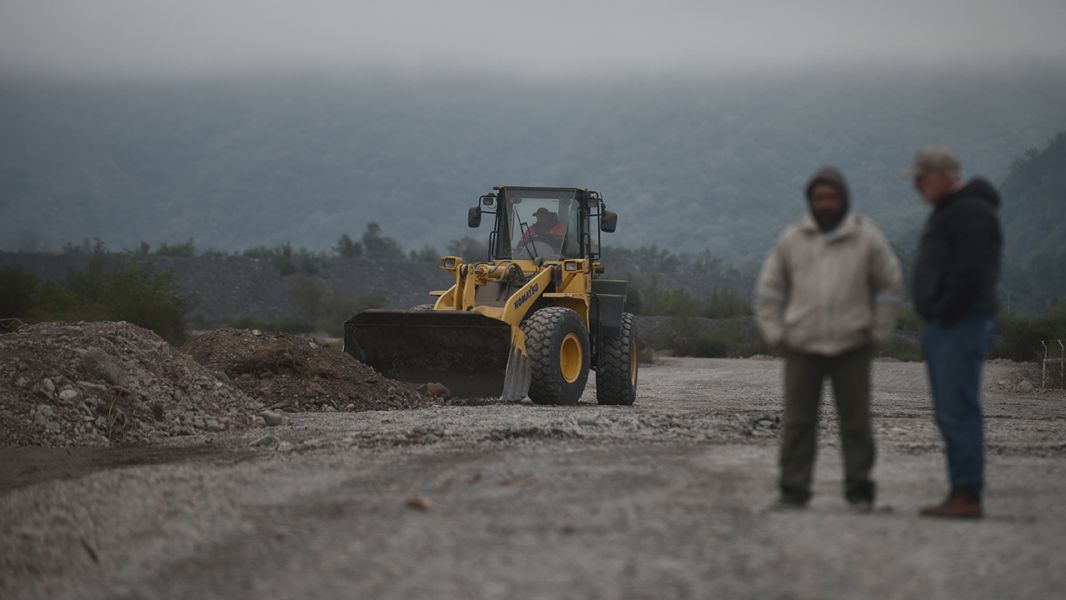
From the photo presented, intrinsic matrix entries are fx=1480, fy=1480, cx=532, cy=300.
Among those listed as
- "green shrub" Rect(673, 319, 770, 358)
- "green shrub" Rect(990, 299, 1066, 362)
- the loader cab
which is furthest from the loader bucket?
"green shrub" Rect(673, 319, 770, 358)

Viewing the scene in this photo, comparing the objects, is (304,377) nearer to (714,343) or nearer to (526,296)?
(526,296)

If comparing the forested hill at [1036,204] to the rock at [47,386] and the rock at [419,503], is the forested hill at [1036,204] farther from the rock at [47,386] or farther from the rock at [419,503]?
the rock at [419,503]

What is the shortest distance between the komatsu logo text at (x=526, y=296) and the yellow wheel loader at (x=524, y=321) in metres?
0.01

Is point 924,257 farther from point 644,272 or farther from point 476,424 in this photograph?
point 644,272

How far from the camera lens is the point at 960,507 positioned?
7641mm

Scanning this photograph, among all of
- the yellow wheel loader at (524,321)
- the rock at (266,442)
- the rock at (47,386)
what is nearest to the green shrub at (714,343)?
the yellow wheel loader at (524,321)

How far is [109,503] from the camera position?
370 inches

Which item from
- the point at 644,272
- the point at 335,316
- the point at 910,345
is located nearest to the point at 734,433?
the point at 910,345

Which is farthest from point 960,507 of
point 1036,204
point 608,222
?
point 1036,204

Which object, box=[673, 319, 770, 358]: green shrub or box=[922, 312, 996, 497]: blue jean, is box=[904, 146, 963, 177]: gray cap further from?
box=[673, 319, 770, 358]: green shrub

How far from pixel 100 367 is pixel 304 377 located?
3.61m

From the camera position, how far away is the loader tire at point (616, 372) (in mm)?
20031

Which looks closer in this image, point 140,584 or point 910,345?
point 140,584

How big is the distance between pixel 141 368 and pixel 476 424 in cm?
445
